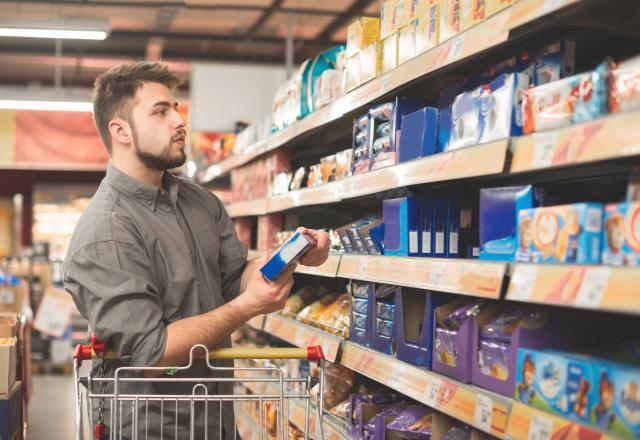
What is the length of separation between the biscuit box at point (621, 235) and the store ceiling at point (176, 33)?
8.09 metres

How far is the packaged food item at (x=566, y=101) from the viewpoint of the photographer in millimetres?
1789

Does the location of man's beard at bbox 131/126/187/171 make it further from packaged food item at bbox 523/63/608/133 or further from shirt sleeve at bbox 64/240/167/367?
packaged food item at bbox 523/63/608/133

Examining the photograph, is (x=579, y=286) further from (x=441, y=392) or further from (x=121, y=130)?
(x=121, y=130)

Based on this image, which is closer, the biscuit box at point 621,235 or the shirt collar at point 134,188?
the biscuit box at point 621,235

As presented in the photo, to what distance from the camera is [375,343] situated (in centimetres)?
295

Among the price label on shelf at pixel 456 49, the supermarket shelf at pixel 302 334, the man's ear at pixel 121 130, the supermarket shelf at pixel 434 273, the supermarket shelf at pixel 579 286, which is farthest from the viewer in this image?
the supermarket shelf at pixel 302 334

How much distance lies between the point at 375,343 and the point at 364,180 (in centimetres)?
57

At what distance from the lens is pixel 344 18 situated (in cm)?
1067

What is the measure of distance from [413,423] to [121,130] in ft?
4.32

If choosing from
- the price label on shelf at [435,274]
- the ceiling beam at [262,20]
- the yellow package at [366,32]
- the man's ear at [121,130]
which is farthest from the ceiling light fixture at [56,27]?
the price label on shelf at [435,274]

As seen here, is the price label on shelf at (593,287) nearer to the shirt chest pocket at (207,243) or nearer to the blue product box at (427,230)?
the blue product box at (427,230)

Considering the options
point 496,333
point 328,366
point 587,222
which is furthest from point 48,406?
point 587,222

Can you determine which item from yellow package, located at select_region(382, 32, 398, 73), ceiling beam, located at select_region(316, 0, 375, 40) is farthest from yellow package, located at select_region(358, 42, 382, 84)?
ceiling beam, located at select_region(316, 0, 375, 40)

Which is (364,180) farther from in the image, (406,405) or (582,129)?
(582,129)
